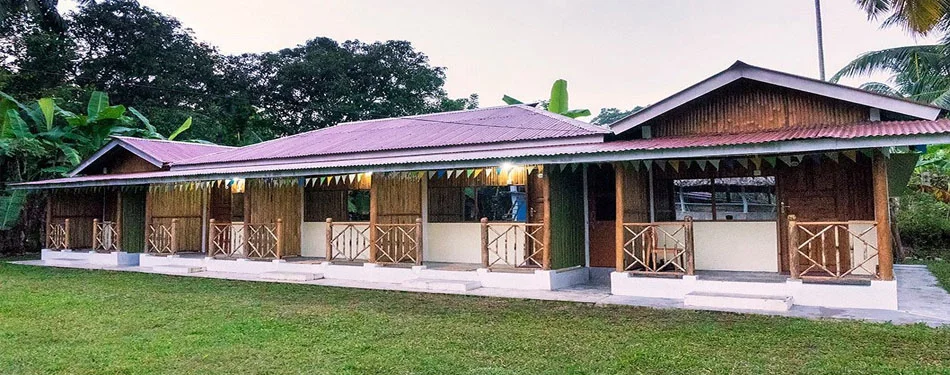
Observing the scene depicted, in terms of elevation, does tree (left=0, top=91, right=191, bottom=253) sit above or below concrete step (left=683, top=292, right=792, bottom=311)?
above

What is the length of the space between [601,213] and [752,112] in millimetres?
2882

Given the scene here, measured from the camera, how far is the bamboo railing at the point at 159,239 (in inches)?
546

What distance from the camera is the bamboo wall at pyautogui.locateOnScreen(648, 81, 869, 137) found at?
26.9ft

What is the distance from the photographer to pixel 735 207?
363 inches

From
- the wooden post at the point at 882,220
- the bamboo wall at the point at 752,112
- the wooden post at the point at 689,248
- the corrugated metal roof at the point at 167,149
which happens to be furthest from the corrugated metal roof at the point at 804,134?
the corrugated metal roof at the point at 167,149

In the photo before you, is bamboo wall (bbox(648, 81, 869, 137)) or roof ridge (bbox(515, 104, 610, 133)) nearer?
bamboo wall (bbox(648, 81, 869, 137))

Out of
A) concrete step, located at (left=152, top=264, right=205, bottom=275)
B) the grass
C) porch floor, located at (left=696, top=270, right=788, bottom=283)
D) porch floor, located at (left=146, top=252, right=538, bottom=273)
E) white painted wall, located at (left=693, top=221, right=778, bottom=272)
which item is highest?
white painted wall, located at (left=693, top=221, right=778, bottom=272)

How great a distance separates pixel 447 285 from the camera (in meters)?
9.41

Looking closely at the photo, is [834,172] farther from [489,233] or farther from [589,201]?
[489,233]

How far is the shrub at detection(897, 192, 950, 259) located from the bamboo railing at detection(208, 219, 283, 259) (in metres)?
14.9

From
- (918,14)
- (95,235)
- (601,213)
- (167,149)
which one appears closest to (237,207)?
(167,149)

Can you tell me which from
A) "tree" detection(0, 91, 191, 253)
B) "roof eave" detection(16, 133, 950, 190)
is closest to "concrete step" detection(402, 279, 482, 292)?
"roof eave" detection(16, 133, 950, 190)

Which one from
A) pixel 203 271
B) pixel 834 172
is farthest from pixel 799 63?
pixel 203 271

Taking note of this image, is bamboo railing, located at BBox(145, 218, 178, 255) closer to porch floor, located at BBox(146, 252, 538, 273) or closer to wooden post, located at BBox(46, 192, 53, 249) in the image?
porch floor, located at BBox(146, 252, 538, 273)
